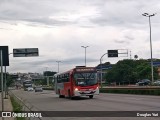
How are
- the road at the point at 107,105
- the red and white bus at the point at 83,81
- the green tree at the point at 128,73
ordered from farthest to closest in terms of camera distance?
the green tree at the point at 128,73, the red and white bus at the point at 83,81, the road at the point at 107,105

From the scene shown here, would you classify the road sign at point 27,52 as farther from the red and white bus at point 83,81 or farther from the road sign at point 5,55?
the road sign at point 5,55

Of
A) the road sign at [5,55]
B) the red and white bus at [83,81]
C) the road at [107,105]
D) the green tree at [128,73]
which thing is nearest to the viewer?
the road sign at [5,55]

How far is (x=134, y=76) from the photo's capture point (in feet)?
409

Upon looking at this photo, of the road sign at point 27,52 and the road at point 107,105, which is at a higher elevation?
the road sign at point 27,52

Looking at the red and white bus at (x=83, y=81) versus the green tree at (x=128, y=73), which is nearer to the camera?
the red and white bus at (x=83, y=81)

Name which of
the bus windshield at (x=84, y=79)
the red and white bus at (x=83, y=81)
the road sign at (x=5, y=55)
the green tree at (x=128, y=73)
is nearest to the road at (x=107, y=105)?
the red and white bus at (x=83, y=81)

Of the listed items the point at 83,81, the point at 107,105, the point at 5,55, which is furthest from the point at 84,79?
the point at 5,55

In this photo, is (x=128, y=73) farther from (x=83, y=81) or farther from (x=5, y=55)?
(x=5, y=55)

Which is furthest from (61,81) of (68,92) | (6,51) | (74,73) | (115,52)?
(115,52)

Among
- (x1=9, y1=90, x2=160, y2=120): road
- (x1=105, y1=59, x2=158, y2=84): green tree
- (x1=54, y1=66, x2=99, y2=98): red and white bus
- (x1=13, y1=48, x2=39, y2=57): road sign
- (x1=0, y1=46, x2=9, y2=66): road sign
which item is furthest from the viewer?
(x1=105, y1=59, x2=158, y2=84): green tree

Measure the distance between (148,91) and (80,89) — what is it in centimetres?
1101

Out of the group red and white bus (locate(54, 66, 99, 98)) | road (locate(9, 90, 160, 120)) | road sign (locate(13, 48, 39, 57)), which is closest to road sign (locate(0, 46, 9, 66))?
road (locate(9, 90, 160, 120))

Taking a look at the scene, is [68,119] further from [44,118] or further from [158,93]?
[158,93]

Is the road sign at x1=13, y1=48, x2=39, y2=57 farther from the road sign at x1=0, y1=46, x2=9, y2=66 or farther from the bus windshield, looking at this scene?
the road sign at x1=0, y1=46, x2=9, y2=66
